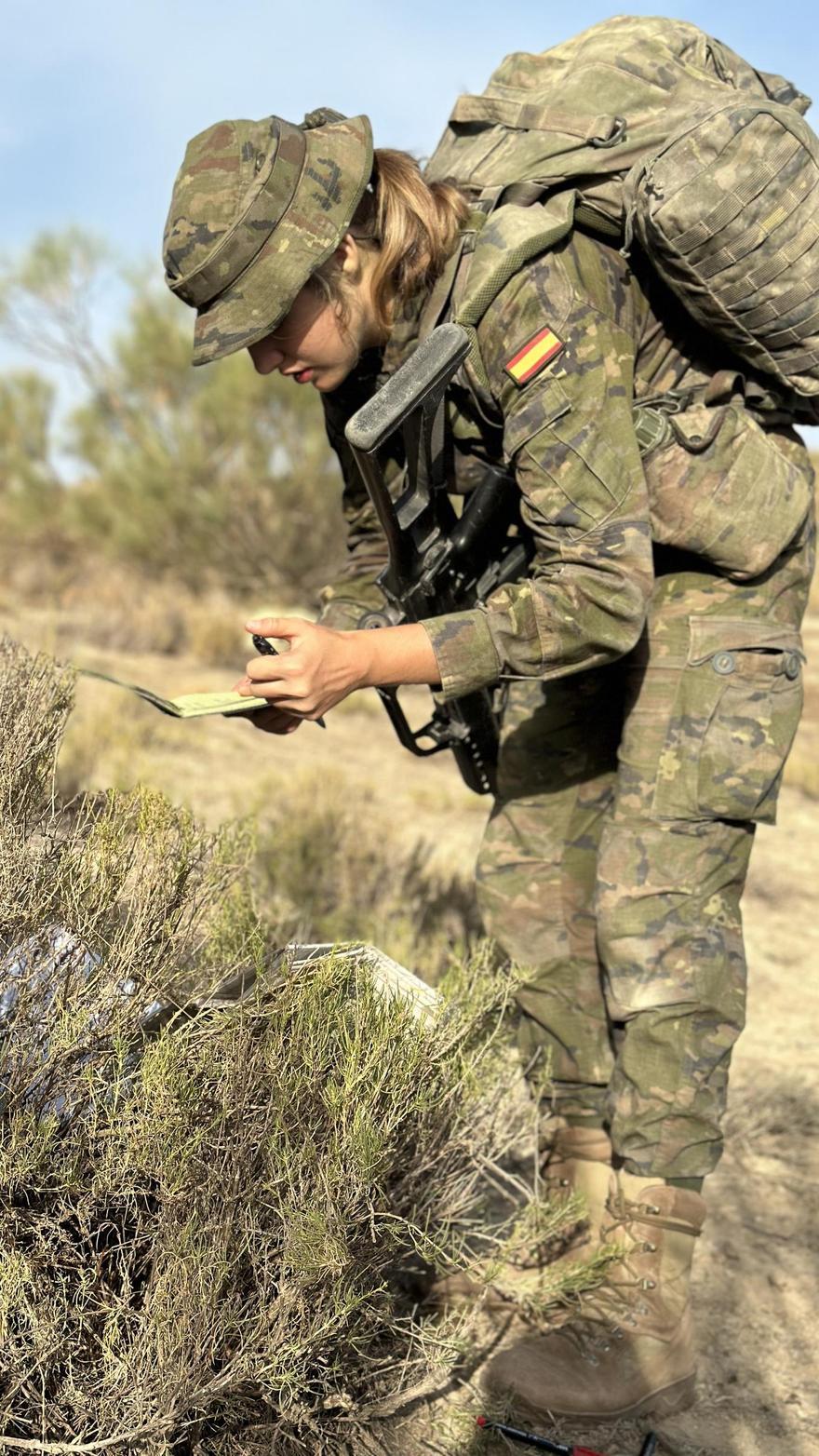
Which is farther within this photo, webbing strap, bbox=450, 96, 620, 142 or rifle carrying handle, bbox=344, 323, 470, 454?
webbing strap, bbox=450, 96, 620, 142

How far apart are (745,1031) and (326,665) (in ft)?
9.25

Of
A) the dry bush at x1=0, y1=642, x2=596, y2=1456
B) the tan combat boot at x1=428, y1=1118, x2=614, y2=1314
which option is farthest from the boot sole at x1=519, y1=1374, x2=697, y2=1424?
the dry bush at x1=0, y1=642, x2=596, y2=1456

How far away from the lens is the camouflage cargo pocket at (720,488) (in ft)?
8.23

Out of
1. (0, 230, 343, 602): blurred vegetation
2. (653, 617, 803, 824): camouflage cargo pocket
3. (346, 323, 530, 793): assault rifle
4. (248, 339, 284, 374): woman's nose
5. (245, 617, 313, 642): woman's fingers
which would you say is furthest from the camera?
(0, 230, 343, 602): blurred vegetation

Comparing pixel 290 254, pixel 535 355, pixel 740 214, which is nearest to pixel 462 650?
pixel 535 355

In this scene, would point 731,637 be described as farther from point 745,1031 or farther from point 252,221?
point 745,1031

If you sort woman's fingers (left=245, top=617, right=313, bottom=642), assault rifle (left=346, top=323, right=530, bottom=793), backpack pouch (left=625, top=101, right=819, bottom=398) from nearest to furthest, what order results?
woman's fingers (left=245, top=617, right=313, bottom=642)
backpack pouch (left=625, top=101, right=819, bottom=398)
assault rifle (left=346, top=323, right=530, bottom=793)

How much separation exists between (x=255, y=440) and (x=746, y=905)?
328 inches

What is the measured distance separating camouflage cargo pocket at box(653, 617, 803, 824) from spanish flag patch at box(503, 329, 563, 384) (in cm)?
65

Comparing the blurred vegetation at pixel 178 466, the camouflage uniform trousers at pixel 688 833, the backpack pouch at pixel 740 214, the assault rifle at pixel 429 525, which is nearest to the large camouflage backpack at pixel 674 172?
the backpack pouch at pixel 740 214

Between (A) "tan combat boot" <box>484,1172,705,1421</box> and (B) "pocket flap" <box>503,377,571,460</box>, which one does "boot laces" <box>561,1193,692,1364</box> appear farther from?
(B) "pocket flap" <box>503,377,571,460</box>

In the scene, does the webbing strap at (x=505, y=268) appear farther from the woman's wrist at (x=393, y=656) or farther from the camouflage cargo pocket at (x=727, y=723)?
the camouflage cargo pocket at (x=727, y=723)

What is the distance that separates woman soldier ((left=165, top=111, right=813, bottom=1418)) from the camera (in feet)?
7.52

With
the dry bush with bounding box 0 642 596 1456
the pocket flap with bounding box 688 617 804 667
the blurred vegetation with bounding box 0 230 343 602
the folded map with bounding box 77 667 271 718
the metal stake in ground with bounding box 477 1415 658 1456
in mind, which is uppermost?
the pocket flap with bounding box 688 617 804 667
